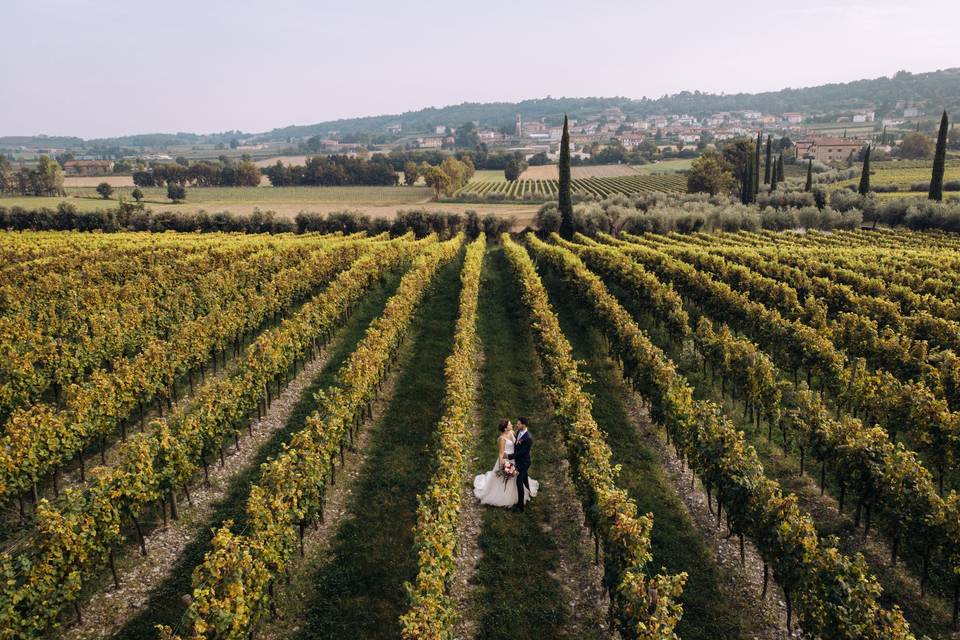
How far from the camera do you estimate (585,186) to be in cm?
13088

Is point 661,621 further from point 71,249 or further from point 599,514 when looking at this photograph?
point 71,249

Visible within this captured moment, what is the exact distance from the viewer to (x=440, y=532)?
1034 cm

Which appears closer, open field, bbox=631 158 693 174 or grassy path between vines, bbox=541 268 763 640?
grassy path between vines, bbox=541 268 763 640

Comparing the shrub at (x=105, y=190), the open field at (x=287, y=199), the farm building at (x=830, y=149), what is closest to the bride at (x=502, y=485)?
the open field at (x=287, y=199)

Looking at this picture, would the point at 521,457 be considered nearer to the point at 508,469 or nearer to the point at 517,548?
the point at 508,469

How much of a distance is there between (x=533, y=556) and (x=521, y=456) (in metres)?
2.22

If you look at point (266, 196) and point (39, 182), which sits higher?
point (39, 182)

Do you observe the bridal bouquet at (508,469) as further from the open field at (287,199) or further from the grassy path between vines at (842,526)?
the open field at (287,199)

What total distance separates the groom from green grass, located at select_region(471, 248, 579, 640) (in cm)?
62

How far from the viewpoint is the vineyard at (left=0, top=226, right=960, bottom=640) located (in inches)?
395

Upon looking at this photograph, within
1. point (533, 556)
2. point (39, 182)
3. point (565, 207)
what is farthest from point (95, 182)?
point (533, 556)

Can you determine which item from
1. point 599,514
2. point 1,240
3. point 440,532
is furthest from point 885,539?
point 1,240

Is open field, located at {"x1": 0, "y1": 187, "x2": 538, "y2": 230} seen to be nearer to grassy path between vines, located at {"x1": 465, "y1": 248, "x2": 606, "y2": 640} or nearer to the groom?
A: grassy path between vines, located at {"x1": 465, "y1": 248, "x2": 606, "y2": 640}

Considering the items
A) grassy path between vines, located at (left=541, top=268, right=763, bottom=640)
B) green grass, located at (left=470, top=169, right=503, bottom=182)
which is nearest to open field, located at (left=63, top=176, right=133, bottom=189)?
green grass, located at (left=470, top=169, right=503, bottom=182)
